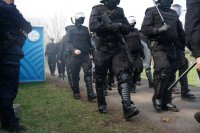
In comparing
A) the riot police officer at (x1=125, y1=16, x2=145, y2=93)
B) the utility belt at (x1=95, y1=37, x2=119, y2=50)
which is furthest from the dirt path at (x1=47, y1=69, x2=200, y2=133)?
the utility belt at (x1=95, y1=37, x2=119, y2=50)

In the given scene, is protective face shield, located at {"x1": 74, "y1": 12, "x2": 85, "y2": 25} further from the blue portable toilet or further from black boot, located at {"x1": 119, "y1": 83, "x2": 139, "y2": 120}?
the blue portable toilet

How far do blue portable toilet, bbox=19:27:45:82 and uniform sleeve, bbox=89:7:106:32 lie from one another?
7015 mm

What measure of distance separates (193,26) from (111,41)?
248cm

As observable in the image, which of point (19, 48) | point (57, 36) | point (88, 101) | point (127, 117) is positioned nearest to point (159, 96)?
point (127, 117)

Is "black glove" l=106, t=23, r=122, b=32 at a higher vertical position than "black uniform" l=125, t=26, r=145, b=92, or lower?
higher

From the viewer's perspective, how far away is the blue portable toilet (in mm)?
13023

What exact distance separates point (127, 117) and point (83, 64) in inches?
119

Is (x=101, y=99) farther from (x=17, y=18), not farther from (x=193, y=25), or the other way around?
(x=193, y=25)

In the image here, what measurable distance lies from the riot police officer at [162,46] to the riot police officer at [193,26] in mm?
2334

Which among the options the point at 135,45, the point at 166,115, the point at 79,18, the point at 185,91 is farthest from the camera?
the point at 135,45

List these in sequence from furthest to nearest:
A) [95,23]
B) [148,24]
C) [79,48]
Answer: [79,48] < [148,24] < [95,23]

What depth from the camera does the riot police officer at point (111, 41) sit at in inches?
241

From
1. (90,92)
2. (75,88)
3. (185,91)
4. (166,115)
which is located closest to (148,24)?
(166,115)

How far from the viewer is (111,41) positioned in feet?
20.9
